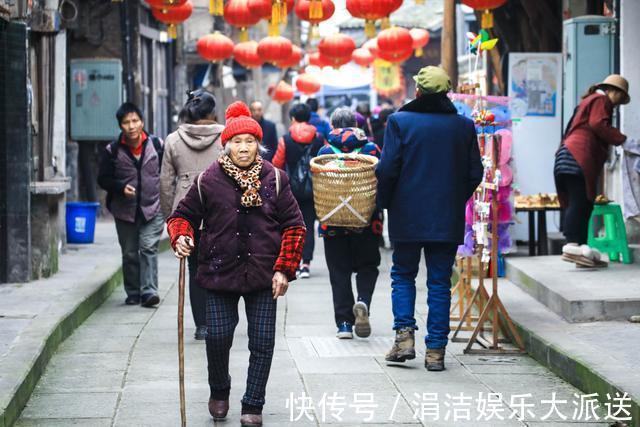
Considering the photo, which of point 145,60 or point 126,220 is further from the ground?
point 145,60

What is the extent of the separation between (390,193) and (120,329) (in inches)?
115

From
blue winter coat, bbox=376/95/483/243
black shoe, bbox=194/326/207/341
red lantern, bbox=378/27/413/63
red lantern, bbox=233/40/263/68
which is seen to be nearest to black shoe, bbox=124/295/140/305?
black shoe, bbox=194/326/207/341

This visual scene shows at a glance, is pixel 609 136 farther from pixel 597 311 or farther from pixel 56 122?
pixel 56 122

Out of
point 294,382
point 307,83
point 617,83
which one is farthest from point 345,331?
point 307,83

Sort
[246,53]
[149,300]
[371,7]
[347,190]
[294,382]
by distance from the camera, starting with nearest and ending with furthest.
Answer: [294,382] → [347,190] → [149,300] → [371,7] → [246,53]

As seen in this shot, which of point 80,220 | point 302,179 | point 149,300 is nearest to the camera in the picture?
point 149,300

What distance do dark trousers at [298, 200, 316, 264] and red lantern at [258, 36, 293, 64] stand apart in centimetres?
717

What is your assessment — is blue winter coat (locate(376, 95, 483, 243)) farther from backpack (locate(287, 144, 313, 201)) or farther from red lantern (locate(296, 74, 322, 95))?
red lantern (locate(296, 74, 322, 95))

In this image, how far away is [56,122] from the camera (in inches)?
577

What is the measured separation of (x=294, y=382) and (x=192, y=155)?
7.71ft

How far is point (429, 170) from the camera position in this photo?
844 cm

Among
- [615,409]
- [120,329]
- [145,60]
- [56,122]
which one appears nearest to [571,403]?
[615,409]

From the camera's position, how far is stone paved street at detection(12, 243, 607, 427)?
7.03m

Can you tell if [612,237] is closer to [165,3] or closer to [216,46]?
[165,3]
